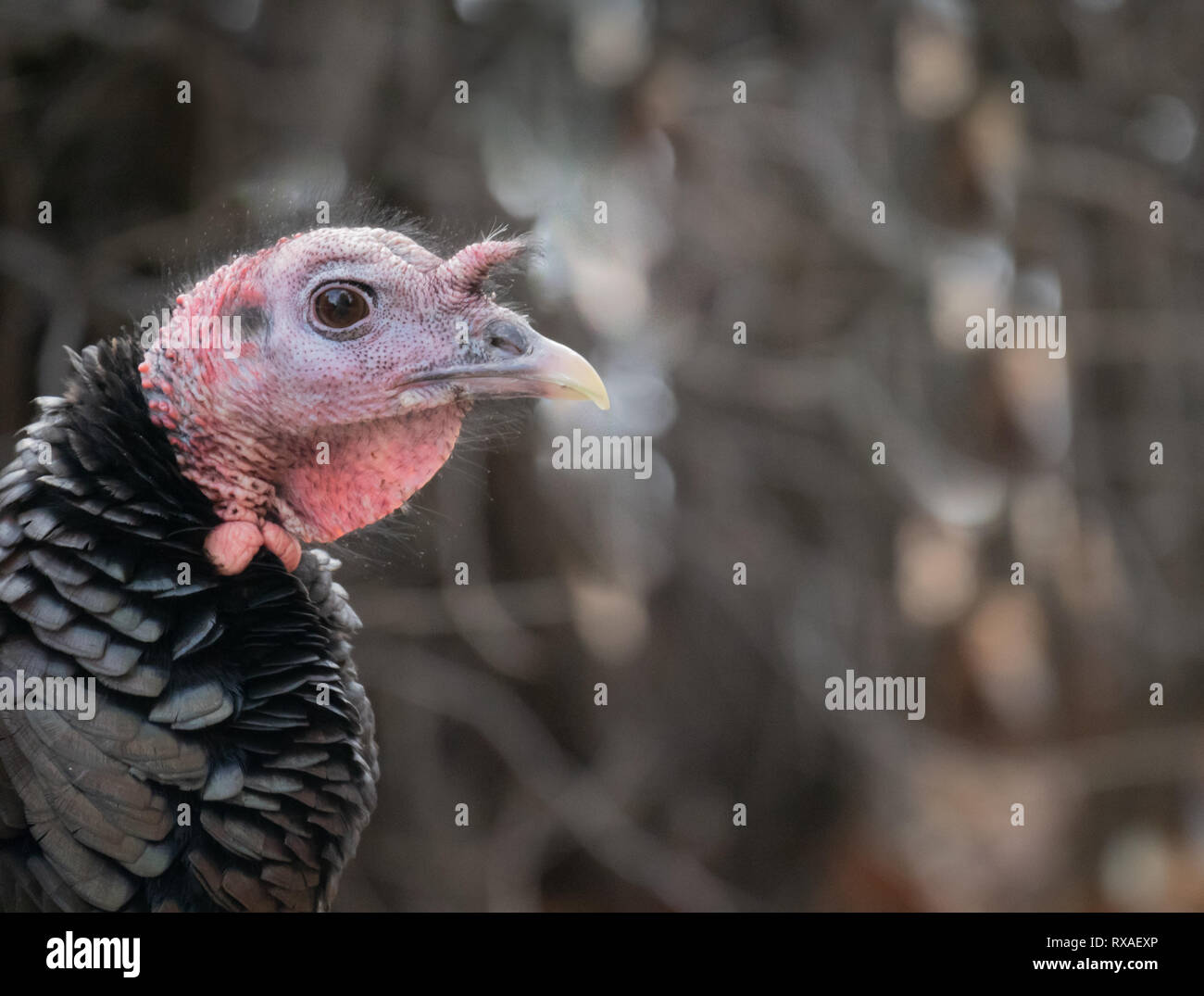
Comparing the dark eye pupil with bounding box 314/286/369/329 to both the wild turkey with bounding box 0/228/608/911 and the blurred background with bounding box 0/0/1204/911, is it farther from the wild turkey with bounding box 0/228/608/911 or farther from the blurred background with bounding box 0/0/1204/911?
the blurred background with bounding box 0/0/1204/911

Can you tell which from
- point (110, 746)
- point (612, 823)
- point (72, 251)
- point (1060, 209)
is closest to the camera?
point (110, 746)

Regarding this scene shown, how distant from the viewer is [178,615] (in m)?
0.61

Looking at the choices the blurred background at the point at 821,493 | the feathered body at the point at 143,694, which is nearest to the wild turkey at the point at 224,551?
the feathered body at the point at 143,694

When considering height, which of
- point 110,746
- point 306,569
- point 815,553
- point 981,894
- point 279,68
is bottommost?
point 981,894

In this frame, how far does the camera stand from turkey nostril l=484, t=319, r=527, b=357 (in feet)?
2.09

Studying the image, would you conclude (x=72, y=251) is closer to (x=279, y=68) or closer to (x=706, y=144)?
(x=279, y=68)

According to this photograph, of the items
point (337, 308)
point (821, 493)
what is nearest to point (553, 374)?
point (337, 308)

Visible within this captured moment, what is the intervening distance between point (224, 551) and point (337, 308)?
0.52ft

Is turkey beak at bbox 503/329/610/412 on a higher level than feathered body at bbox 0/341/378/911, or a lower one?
higher

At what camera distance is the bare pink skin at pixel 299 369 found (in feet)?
2.06

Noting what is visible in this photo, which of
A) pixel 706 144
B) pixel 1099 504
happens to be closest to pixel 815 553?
pixel 1099 504

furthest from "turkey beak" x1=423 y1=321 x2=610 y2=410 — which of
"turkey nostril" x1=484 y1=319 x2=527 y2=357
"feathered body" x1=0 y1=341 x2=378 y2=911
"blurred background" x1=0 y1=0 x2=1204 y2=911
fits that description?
"blurred background" x1=0 y1=0 x2=1204 y2=911

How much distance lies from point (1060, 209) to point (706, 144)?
1.71ft

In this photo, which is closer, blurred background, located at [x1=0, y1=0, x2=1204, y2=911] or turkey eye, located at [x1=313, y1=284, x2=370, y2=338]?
turkey eye, located at [x1=313, y1=284, x2=370, y2=338]
